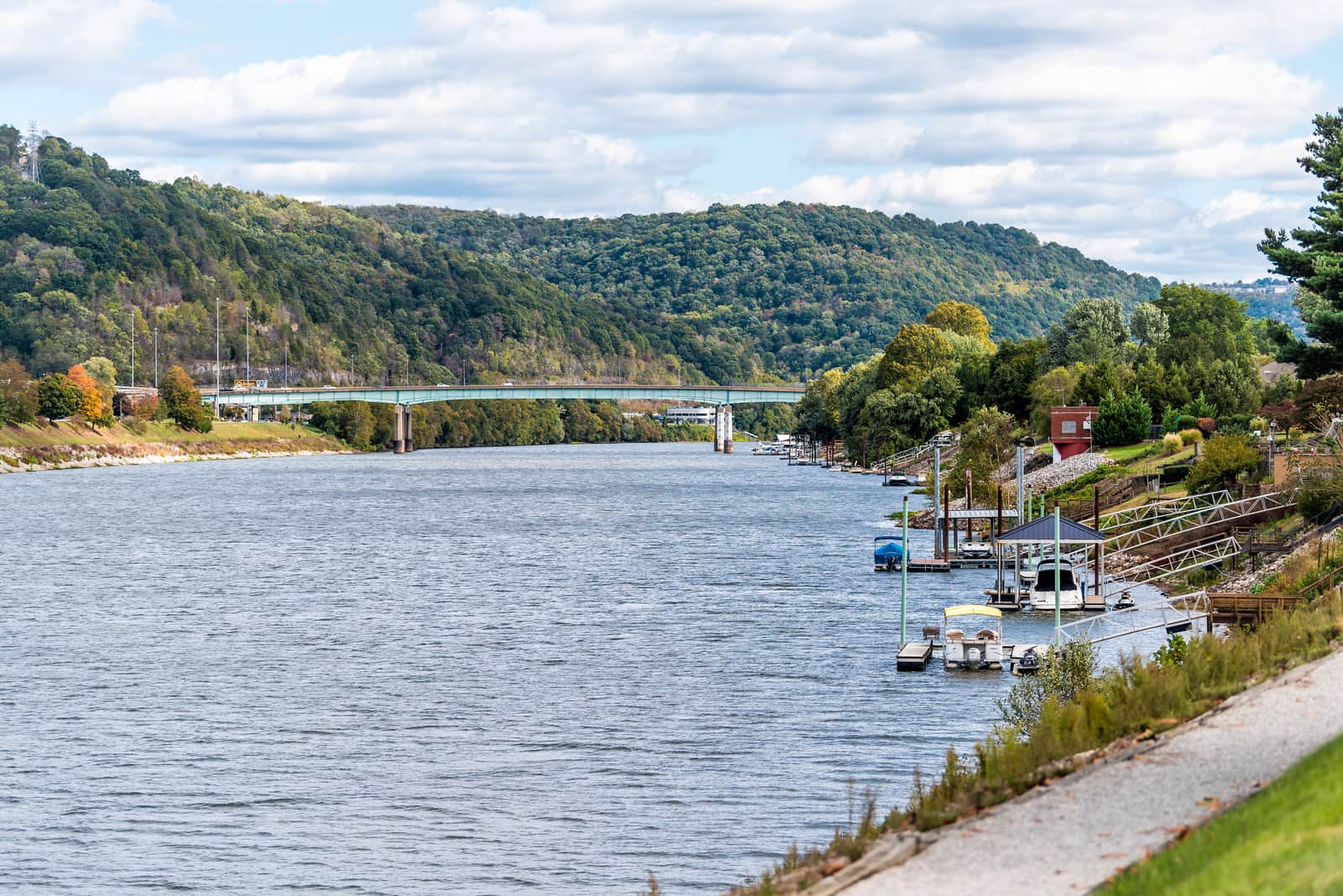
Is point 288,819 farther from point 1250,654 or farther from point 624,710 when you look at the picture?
point 1250,654

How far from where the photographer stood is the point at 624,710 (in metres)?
42.0

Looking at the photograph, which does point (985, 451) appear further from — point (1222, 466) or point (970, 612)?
point (970, 612)

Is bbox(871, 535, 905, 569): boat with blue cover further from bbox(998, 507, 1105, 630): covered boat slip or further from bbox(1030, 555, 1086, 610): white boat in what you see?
bbox(1030, 555, 1086, 610): white boat

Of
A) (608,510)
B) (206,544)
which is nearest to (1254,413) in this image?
(608,510)

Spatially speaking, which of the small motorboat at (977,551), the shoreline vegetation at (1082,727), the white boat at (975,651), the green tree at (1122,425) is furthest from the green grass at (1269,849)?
the green tree at (1122,425)

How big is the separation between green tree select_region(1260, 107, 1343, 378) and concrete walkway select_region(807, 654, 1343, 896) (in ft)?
131

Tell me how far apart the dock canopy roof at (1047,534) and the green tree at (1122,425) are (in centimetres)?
5793

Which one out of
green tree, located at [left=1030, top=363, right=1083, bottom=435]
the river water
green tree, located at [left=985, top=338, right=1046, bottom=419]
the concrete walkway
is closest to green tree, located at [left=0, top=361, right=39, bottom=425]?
the river water

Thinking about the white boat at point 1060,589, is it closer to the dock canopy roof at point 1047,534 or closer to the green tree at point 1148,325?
the dock canopy roof at point 1047,534

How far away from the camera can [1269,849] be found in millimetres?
14867

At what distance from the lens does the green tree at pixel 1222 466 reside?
75625mm


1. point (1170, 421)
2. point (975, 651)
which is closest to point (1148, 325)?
point (1170, 421)

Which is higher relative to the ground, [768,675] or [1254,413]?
[1254,413]

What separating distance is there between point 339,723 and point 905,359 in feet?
530
